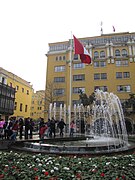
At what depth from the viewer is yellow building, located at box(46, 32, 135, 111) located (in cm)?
3894

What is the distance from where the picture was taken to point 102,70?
40375 mm

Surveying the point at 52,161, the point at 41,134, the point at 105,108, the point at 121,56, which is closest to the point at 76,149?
the point at 52,161

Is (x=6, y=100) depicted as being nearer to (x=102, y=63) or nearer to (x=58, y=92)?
(x=58, y=92)

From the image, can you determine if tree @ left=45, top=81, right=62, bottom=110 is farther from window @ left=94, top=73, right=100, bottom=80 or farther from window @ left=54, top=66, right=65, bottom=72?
window @ left=94, top=73, right=100, bottom=80

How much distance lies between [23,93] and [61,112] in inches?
546

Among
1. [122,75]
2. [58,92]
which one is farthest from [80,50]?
[58,92]

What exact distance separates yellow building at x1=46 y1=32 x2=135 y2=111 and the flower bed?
3365 cm

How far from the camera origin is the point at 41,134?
1476 cm

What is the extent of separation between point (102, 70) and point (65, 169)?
36.8m

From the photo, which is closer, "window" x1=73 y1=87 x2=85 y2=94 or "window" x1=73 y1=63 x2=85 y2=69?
"window" x1=73 y1=87 x2=85 y2=94

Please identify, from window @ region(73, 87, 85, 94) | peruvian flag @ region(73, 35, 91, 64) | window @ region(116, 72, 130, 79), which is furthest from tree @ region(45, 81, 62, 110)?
peruvian flag @ region(73, 35, 91, 64)

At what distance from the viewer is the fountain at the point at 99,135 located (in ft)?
27.8

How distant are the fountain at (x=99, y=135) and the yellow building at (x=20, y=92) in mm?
12355

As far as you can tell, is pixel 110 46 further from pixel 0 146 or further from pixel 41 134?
pixel 0 146
